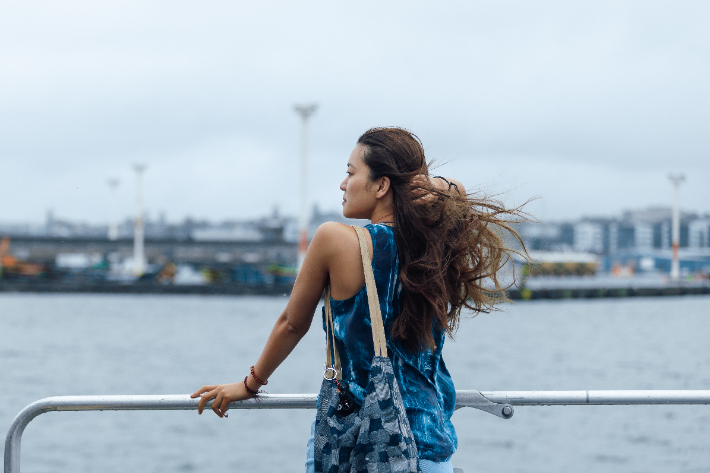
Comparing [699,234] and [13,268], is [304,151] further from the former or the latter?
[699,234]

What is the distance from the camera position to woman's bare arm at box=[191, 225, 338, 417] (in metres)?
1.50

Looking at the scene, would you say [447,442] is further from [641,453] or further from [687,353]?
[687,353]

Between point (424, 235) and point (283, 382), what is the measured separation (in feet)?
55.2

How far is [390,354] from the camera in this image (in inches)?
59.3

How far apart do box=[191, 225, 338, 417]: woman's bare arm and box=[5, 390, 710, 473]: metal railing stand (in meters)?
0.08

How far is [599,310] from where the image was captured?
47125 mm

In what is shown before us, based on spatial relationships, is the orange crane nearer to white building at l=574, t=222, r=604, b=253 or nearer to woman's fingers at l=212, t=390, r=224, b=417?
woman's fingers at l=212, t=390, r=224, b=417

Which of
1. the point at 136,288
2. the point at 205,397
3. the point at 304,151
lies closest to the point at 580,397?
the point at 205,397

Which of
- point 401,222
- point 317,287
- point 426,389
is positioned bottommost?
point 426,389

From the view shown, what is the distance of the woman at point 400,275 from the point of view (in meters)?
1.49

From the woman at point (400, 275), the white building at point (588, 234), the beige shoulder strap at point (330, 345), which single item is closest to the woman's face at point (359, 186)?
the woman at point (400, 275)

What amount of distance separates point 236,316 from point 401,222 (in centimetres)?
3680

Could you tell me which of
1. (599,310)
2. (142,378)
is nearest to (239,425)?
(142,378)

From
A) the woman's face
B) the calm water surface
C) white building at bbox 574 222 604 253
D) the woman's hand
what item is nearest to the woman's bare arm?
the woman's hand
